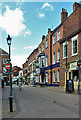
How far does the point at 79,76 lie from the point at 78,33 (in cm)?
513

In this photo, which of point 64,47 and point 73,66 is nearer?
point 73,66

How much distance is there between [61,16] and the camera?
2497 cm

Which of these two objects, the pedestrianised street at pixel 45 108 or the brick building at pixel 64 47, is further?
the brick building at pixel 64 47

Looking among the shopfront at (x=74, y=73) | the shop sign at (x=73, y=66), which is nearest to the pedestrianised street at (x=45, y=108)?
the shopfront at (x=74, y=73)

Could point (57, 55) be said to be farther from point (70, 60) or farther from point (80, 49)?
point (80, 49)

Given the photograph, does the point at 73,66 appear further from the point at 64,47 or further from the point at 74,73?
the point at 64,47

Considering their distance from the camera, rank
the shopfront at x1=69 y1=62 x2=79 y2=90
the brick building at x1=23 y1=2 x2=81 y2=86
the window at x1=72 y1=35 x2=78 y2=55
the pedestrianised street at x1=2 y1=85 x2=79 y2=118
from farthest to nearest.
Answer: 1. the brick building at x1=23 y1=2 x2=81 y2=86
2. the window at x1=72 y1=35 x2=78 y2=55
3. the shopfront at x1=69 y1=62 x2=79 y2=90
4. the pedestrianised street at x1=2 y1=85 x2=79 y2=118

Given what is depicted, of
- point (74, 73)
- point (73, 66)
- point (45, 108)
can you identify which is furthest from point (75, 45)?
point (45, 108)

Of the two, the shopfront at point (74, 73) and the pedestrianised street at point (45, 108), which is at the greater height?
the shopfront at point (74, 73)

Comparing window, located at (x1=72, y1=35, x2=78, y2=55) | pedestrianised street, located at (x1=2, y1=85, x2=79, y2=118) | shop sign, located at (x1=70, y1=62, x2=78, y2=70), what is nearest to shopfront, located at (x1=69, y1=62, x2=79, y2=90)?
shop sign, located at (x1=70, y1=62, x2=78, y2=70)

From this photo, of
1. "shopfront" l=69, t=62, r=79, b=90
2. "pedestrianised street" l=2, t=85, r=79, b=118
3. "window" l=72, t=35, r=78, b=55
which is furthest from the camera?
"window" l=72, t=35, r=78, b=55

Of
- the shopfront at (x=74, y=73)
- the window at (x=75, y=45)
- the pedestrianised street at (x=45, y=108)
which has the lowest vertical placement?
the pedestrianised street at (x=45, y=108)

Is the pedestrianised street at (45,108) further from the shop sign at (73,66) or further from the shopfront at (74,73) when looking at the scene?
the shop sign at (73,66)

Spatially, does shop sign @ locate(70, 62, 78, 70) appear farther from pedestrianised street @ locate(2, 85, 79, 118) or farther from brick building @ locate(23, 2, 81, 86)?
pedestrianised street @ locate(2, 85, 79, 118)
